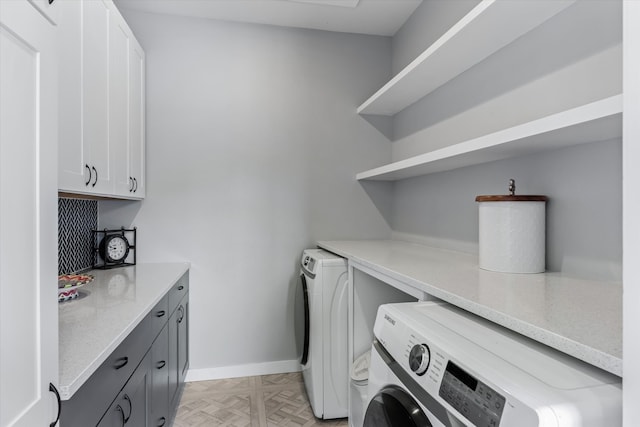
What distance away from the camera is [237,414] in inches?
84.0

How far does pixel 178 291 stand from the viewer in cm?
218

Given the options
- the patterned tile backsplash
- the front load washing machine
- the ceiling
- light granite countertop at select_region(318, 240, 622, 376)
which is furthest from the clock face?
the front load washing machine

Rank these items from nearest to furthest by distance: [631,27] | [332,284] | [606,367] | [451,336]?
[631,27], [606,367], [451,336], [332,284]

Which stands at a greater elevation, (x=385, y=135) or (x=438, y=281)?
(x=385, y=135)

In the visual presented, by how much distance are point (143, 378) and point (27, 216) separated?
1.01 m

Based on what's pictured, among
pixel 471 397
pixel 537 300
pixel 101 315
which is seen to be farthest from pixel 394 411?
pixel 101 315

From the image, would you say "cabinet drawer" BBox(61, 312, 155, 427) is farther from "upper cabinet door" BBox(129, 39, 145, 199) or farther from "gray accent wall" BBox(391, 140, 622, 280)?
"gray accent wall" BBox(391, 140, 622, 280)

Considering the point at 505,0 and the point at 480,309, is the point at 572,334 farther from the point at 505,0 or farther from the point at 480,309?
the point at 505,0

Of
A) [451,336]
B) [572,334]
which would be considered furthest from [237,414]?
[572,334]

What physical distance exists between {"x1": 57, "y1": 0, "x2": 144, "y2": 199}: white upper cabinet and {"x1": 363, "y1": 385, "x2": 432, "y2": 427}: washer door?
1.36 meters

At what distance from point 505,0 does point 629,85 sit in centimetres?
103

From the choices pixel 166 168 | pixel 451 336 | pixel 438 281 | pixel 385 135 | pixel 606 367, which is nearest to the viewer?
pixel 606 367

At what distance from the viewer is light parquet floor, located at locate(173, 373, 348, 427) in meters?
2.06

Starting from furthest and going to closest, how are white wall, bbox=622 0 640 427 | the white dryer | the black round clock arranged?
the black round clock, the white dryer, white wall, bbox=622 0 640 427
